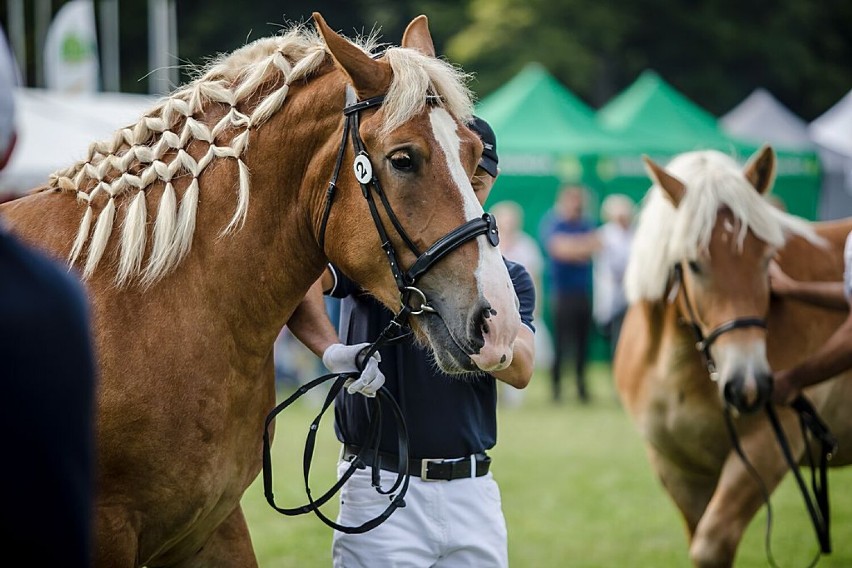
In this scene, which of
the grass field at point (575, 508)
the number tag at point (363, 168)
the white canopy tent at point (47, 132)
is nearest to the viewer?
the number tag at point (363, 168)

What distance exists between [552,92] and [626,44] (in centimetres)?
1859

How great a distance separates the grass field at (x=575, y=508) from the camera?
5.95 meters

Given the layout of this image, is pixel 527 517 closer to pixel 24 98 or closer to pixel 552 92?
pixel 24 98

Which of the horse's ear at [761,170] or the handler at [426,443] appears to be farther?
the horse's ear at [761,170]

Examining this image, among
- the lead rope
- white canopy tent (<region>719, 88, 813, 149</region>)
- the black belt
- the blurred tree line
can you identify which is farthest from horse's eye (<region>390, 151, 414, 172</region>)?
the blurred tree line

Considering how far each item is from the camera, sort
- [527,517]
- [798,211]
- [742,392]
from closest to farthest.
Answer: [742,392], [527,517], [798,211]

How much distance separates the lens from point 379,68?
2.53 m

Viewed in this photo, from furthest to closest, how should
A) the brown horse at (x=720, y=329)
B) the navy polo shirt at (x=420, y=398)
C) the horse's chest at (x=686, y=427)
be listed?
the horse's chest at (x=686, y=427) → the brown horse at (x=720, y=329) → the navy polo shirt at (x=420, y=398)

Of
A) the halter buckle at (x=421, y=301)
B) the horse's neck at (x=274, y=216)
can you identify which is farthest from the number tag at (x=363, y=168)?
the halter buckle at (x=421, y=301)

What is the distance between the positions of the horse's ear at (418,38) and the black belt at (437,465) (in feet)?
3.96

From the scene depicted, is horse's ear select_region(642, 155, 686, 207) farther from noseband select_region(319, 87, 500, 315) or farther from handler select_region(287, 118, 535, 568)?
noseband select_region(319, 87, 500, 315)

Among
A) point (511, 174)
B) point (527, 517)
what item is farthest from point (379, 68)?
point (511, 174)

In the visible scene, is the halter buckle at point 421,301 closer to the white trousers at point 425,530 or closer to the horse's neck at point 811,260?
the white trousers at point 425,530

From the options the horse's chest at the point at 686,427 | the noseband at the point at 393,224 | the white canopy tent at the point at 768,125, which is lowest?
the white canopy tent at the point at 768,125
